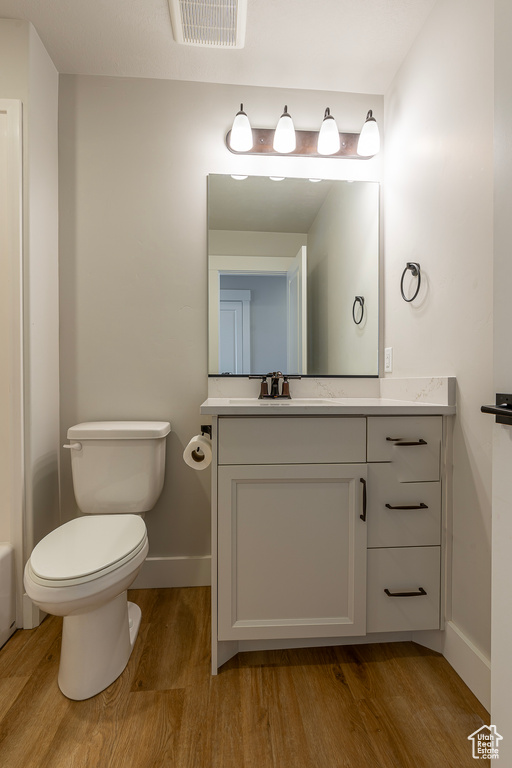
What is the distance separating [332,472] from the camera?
136 centimetres

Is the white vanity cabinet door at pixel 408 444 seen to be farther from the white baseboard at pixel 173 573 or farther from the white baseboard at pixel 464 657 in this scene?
the white baseboard at pixel 173 573

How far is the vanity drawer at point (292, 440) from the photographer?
4.36ft

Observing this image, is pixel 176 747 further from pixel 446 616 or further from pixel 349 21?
pixel 349 21

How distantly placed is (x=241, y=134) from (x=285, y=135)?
207 millimetres

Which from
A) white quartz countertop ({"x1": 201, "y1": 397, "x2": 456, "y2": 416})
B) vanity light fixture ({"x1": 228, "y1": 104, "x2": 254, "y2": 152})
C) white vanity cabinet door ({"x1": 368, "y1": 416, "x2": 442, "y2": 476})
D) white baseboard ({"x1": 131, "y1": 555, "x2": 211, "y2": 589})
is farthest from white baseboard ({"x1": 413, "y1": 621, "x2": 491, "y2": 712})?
vanity light fixture ({"x1": 228, "y1": 104, "x2": 254, "y2": 152})

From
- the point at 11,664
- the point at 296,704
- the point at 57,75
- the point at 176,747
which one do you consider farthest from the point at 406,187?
the point at 11,664

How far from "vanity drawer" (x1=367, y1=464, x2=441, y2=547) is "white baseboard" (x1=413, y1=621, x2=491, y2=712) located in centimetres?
31

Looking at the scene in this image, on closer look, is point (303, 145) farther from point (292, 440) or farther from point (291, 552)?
point (291, 552)

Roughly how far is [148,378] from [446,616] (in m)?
1.56

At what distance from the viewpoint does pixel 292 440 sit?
135 cm

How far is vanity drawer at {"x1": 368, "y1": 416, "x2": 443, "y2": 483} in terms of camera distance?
4.54 ft

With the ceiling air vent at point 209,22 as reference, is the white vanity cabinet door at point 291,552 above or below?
below

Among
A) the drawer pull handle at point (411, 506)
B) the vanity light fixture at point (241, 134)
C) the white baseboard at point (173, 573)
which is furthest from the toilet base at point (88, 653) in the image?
the vanity light fixture at point (241, 134)

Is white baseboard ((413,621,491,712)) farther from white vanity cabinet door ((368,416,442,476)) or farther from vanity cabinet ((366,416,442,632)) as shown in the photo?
white vanity cabinet door ((368,416,442,476))
